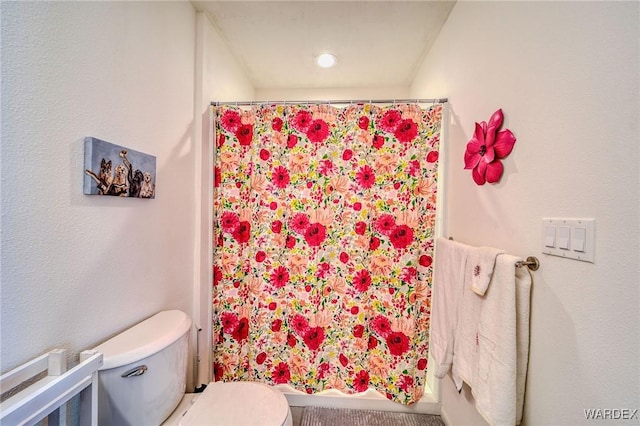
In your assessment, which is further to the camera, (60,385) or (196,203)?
(196,203)

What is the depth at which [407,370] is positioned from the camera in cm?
145

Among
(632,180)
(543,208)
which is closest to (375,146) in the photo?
(543,208)

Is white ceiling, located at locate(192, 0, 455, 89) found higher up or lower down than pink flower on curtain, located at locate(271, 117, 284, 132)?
higher up

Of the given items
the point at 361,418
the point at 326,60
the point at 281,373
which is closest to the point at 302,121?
the point at 326,60

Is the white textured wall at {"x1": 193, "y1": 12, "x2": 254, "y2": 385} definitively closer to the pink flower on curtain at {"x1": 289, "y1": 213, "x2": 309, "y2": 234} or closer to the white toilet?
the white toilet

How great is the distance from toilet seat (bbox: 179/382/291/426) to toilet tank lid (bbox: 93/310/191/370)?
309 millimetres

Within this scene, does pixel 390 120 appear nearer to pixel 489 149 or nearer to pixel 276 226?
pixel 489 149

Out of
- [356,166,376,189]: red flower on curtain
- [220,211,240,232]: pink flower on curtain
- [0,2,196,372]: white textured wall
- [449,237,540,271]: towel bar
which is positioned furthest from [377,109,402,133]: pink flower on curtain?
[0,2,196,372]: white textured wall

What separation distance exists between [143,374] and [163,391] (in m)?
0.14

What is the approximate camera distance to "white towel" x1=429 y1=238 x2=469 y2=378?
3.75 ft

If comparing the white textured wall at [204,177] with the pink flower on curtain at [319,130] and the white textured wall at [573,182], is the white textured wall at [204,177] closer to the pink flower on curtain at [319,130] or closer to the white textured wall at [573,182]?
the pink flower on curtain at [319,130]

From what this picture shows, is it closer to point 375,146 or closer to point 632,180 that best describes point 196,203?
point 375,146

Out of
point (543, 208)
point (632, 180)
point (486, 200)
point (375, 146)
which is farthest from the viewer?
point (375, 146)

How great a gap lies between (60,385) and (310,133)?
1396 mm
